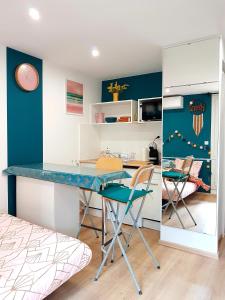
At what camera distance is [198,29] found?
7.81ft

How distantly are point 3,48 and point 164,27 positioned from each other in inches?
75.8

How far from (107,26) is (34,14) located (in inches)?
27.8

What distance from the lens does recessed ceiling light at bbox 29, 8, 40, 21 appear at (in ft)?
6.67

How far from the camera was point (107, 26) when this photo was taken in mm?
2326

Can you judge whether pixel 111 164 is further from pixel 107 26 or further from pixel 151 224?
pixel 107 26

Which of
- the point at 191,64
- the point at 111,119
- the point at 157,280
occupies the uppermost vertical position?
the point at 191,64

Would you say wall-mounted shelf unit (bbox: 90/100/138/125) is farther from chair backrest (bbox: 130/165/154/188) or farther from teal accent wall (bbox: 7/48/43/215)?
chair backrest (bbox: 130/165/154/188)

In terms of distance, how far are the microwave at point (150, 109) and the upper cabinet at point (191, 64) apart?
70 cm

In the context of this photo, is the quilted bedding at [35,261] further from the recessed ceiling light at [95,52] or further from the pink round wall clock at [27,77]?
the recessed ceiling light at [95,52]

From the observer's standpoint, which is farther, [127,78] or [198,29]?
[127,78]

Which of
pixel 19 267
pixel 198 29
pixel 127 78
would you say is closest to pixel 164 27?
pixel 198 29

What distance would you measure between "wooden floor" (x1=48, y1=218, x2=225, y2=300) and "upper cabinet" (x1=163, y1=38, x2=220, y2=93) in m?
1.96

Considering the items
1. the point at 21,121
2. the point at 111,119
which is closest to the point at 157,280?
the point at 21,121

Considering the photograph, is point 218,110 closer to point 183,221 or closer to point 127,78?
point 183,221
